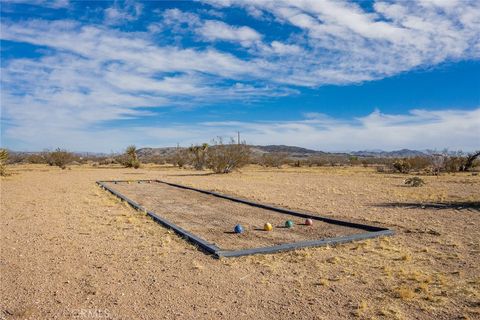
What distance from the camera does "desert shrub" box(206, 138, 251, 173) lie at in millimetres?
31031

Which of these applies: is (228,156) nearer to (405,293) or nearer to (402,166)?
(402,166)

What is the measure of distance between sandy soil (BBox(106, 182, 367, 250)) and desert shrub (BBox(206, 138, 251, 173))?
1737cm

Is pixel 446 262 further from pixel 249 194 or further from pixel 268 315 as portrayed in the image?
pixel 249 194

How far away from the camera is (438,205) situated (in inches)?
462

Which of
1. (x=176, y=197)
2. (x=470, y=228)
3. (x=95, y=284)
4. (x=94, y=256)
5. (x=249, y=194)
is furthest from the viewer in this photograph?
(x=249, y=194)

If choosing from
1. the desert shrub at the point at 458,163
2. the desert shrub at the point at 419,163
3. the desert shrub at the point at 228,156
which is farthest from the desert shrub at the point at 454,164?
the desert shrub at the point at 228,156

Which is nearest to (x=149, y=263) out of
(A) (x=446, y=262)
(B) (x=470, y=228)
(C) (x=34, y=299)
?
(C) (x=34, y=299)

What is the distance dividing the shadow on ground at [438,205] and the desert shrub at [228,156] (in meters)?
19.5

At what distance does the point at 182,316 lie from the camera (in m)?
4.12

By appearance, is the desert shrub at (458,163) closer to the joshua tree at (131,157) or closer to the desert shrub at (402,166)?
the desert shrub at (402,166)

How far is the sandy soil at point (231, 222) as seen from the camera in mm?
7387

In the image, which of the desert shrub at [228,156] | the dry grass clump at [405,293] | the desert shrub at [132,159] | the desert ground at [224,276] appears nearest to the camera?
the desert ground at [224,276]

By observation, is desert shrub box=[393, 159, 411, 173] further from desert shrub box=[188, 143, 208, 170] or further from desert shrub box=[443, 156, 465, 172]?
desert shrub box=[188, 143, 208, 170]

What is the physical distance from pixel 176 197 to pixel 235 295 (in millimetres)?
9747
